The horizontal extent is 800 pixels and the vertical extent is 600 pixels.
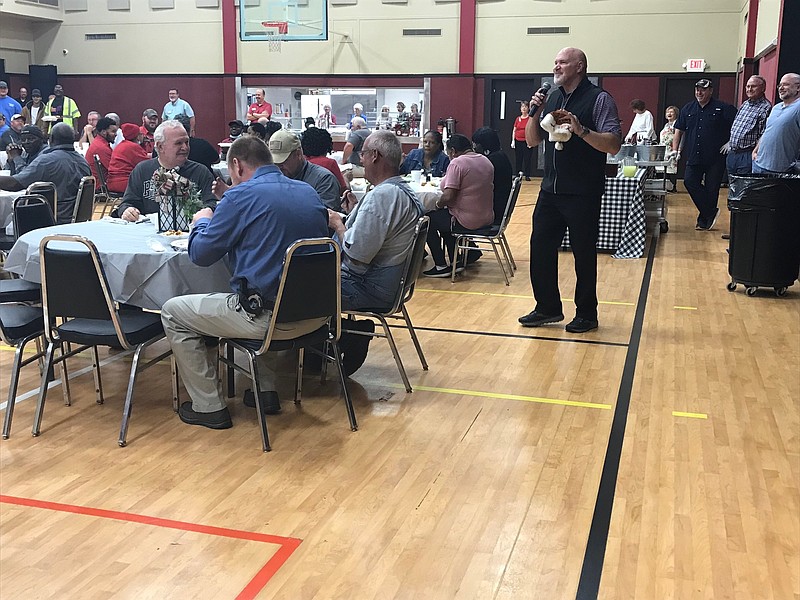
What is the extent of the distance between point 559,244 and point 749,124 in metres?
3.92

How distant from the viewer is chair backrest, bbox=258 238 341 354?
3.38 m

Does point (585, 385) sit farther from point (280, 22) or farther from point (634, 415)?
point (280, 22)

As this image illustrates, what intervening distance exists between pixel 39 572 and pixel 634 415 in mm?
2581

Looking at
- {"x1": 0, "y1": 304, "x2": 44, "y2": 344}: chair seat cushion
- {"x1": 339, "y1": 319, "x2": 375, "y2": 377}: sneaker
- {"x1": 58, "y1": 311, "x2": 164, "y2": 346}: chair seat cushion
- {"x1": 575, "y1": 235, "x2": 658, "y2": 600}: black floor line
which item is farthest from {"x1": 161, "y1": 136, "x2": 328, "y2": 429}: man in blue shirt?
{"x1": 575, "y1": 235, "x2": 658, "y2": 600}: black floor line

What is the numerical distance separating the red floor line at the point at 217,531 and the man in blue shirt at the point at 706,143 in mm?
7772

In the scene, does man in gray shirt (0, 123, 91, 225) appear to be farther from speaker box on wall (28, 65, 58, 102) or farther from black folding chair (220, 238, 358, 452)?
speaker box on wall (28, 65, 58, 102)

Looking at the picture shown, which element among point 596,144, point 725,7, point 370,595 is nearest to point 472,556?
point 370,595

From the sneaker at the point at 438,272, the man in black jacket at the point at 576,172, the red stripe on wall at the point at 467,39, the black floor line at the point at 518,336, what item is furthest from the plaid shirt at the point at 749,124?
the red stripe on wall at the point at 467,39

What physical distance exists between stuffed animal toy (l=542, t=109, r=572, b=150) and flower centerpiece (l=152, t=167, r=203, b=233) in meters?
2.06

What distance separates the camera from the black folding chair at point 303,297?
339cm

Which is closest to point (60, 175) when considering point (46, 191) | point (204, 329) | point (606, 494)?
point (46, 191)

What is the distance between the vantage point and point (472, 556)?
270 cm

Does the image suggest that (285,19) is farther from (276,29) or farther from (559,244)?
(559,244)

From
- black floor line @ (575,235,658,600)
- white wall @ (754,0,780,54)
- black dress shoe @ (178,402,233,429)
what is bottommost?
black floor line @ (575,235,658,600)
